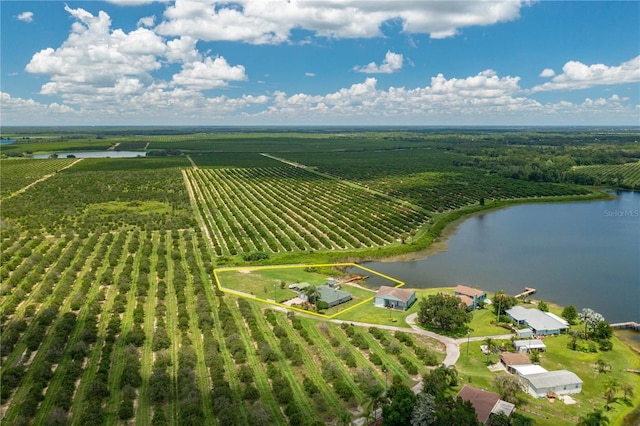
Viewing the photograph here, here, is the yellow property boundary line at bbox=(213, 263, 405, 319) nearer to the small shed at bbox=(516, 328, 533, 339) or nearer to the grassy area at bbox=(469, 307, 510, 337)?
the grassy area at bbox=(469, 307, 510, 337)

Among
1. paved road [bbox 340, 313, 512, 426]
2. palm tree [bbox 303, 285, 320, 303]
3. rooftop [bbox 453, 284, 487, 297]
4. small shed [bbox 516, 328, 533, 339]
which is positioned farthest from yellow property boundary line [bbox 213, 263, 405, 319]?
small shed [bbox 516, 328, 533, 339]

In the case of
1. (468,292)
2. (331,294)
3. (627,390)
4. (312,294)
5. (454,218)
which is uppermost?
(312,294)

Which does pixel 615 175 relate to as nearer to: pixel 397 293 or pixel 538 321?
pixel 538 321

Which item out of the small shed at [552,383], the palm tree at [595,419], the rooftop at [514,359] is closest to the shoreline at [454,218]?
the rooftop at [514,359]

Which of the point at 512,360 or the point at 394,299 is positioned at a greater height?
the point at 394,299

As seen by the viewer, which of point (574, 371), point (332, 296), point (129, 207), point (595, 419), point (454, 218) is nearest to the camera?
point (595, 419)

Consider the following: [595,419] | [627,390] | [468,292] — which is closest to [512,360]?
[595,419]

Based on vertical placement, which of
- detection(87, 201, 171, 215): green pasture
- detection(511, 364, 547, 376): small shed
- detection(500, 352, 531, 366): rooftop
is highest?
detection(87, 201, 171, 215): green pasture

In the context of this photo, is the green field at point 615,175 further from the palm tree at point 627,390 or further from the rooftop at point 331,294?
the palm tree at point 627,390
